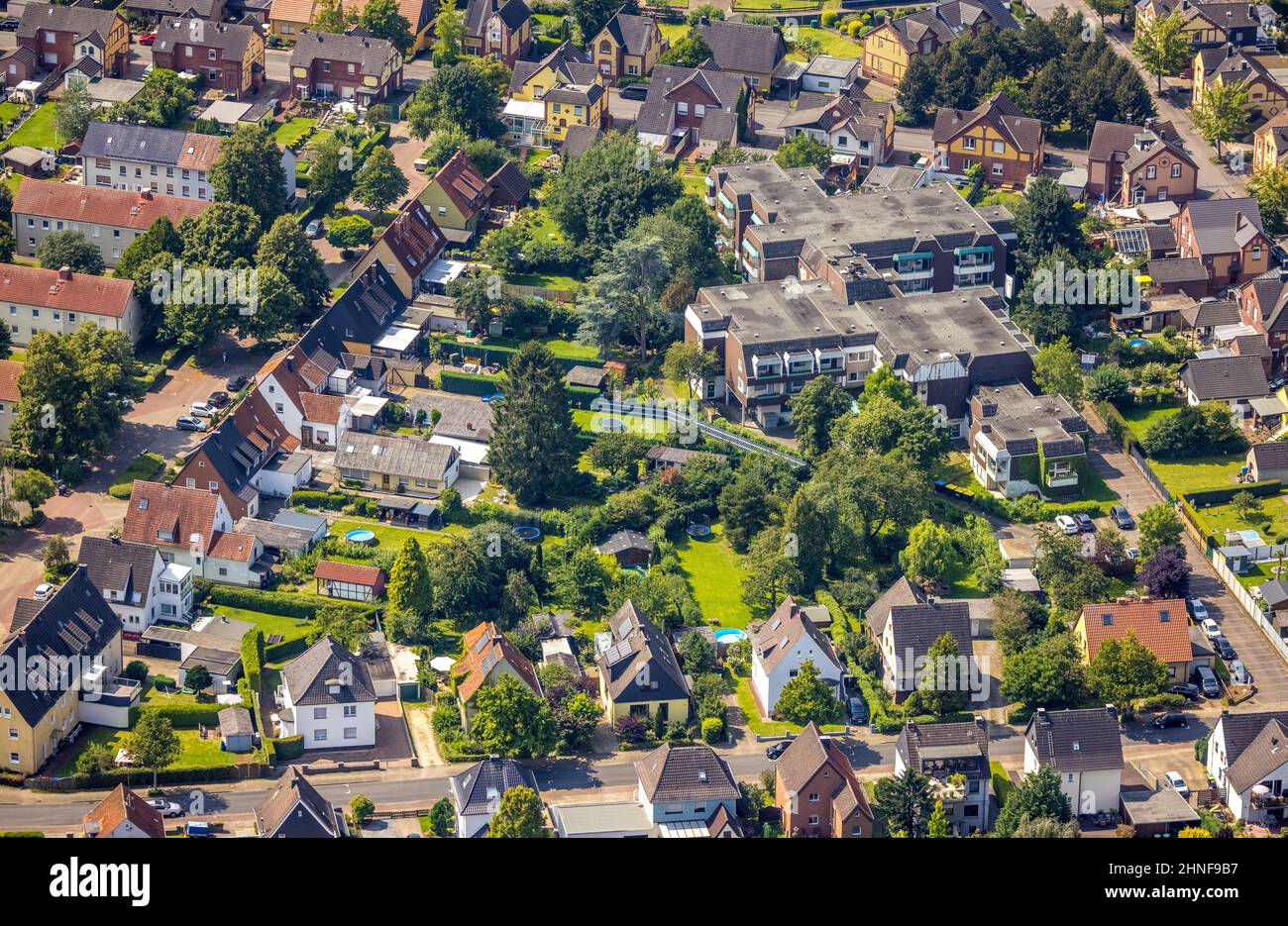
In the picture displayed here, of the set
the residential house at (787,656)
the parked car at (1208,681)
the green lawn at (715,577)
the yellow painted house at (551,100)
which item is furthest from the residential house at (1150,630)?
the yellow painted house at (551,100)

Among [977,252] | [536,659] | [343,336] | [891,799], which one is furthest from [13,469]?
[977,252]

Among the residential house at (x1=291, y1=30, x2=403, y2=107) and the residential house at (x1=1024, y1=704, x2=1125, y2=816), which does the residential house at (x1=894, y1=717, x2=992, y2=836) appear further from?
the residential house at (x1=291, y1=30, x2=403, y2=107)

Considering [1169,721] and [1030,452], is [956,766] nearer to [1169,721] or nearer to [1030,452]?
[1169,721]

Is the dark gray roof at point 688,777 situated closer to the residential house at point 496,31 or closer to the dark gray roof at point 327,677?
the dark gray roof at point 327,677

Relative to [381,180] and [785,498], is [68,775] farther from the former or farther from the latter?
[381,180]

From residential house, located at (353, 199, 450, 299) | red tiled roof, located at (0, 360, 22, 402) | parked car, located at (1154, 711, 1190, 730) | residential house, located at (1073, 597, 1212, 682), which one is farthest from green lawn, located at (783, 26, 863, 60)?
parked car, located at (1154, 711, 1190, 730)

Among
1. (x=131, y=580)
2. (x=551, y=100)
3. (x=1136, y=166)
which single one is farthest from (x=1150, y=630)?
(x=551, y=100)
